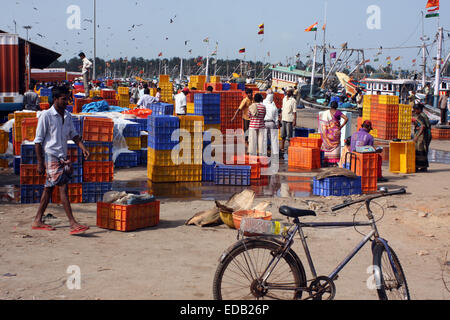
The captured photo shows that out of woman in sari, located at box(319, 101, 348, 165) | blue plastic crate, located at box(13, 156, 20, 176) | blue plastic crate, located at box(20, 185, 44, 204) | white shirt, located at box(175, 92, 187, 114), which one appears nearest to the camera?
blue plastic crate, located at box(20, 185, 44, 204)

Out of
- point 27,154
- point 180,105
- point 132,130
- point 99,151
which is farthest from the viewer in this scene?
point 180,105

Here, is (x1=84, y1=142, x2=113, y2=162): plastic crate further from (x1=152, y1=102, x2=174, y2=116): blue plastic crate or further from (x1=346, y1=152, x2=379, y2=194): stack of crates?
(x1=152, y1=102, x2=174, y2=116): blue plastic crate

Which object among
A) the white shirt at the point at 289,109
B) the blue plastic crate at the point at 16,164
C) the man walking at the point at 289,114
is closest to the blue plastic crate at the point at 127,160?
the blue plastic crate at the point at 16,164

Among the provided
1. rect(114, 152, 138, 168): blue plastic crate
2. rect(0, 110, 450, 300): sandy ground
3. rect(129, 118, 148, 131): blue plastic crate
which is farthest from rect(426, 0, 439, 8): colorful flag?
rect(0, 110, 450, 300): sandy ground

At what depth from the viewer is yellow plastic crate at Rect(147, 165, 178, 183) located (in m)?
11.8

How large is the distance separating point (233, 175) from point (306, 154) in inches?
117

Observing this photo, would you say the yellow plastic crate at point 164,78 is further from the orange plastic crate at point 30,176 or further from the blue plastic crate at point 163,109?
the orange plastic crate at point 30,176

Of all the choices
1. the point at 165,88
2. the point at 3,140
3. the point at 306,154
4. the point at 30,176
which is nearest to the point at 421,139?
the point at 306,154

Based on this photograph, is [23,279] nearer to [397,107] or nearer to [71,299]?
[71,299]

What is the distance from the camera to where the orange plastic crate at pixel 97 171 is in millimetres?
9367

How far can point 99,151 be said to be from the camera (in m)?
9.40

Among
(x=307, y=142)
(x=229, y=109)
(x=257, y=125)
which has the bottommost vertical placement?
(x=307, y=142)

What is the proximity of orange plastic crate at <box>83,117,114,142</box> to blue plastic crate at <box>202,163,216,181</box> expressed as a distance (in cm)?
310

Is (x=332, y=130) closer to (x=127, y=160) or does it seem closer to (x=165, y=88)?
(x=127, y=160)
